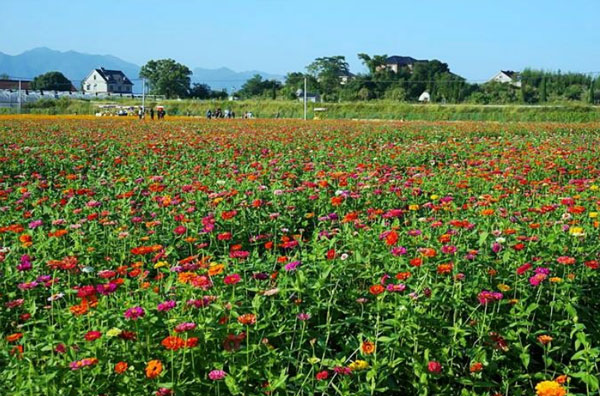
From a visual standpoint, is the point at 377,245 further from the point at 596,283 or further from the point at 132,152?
the point at 132,152

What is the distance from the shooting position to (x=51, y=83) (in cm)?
9419

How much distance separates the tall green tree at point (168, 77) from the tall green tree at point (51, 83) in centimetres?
1827

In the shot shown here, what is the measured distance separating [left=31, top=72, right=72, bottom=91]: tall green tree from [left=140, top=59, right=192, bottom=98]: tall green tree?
1827 cm

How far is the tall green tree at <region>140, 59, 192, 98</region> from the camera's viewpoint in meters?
80.2

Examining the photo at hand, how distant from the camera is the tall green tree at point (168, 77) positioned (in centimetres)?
8025

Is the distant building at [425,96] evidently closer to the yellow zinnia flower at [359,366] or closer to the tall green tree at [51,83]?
the tall green tree at [51,83]

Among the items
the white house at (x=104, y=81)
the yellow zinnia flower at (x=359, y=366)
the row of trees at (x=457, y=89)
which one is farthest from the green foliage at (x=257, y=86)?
the yellow zinnia flower at (x=359, y=366)

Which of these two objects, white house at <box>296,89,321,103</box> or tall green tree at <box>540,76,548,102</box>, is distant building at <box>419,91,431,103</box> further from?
tall green tree at <box>540,76,548,102</box>

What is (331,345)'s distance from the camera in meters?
2.68

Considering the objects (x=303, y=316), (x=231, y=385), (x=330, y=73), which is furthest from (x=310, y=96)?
(x=231, y=385)

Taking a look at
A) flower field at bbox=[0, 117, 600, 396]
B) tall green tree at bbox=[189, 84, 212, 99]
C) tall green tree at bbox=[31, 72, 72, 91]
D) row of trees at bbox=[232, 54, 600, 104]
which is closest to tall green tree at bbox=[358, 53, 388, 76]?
row of trees at bbox=[232, 54, 600, 104]

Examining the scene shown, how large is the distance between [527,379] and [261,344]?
1.06m

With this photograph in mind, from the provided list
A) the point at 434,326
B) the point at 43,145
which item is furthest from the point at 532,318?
the point at 43,145

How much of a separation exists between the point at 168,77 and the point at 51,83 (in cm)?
2457
